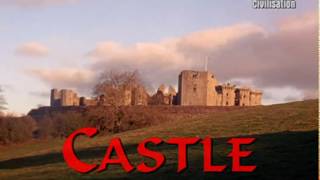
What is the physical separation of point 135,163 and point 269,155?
4.56 metres

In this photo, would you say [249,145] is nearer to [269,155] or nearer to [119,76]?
[269,155]

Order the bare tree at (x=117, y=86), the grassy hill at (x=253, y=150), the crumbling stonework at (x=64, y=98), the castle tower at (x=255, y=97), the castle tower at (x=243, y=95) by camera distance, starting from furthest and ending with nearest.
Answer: the crumbling stonework at (x=64, y=98), the castle tower at (x=243, y=95), the castle tower at (x=255, y=97), the bare tree at (x=117, y=86), the grassy hill at (x=253, y=150)

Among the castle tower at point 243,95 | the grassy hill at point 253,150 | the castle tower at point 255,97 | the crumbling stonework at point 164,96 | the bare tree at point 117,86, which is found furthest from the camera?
the castle tower at point 243,95

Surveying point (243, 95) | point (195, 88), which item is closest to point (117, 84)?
point (195, 88)

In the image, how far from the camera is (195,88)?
84.0 m

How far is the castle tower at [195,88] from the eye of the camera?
8338 cm

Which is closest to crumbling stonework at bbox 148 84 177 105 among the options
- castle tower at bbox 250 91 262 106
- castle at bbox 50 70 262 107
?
castle at bbox 50 70 262 107

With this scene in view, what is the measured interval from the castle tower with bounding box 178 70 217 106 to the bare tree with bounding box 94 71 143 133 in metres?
16.6

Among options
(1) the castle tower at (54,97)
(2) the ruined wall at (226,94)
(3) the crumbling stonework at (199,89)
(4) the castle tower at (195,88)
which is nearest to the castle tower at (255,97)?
(2) the ruined wall at (226,94)

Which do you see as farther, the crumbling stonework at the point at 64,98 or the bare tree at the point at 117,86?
the crumbling stonework at the point at 64,98

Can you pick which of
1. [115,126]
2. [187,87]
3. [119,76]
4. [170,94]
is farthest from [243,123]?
[170,94]

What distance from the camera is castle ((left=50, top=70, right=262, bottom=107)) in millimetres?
68344

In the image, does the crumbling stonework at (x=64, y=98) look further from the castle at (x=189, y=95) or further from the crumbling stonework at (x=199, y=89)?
the crumbling stonework at (x=199, y=89)

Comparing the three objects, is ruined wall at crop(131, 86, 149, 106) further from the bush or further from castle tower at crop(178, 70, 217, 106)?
castle tower at crop(178, 70, 217, 106)
